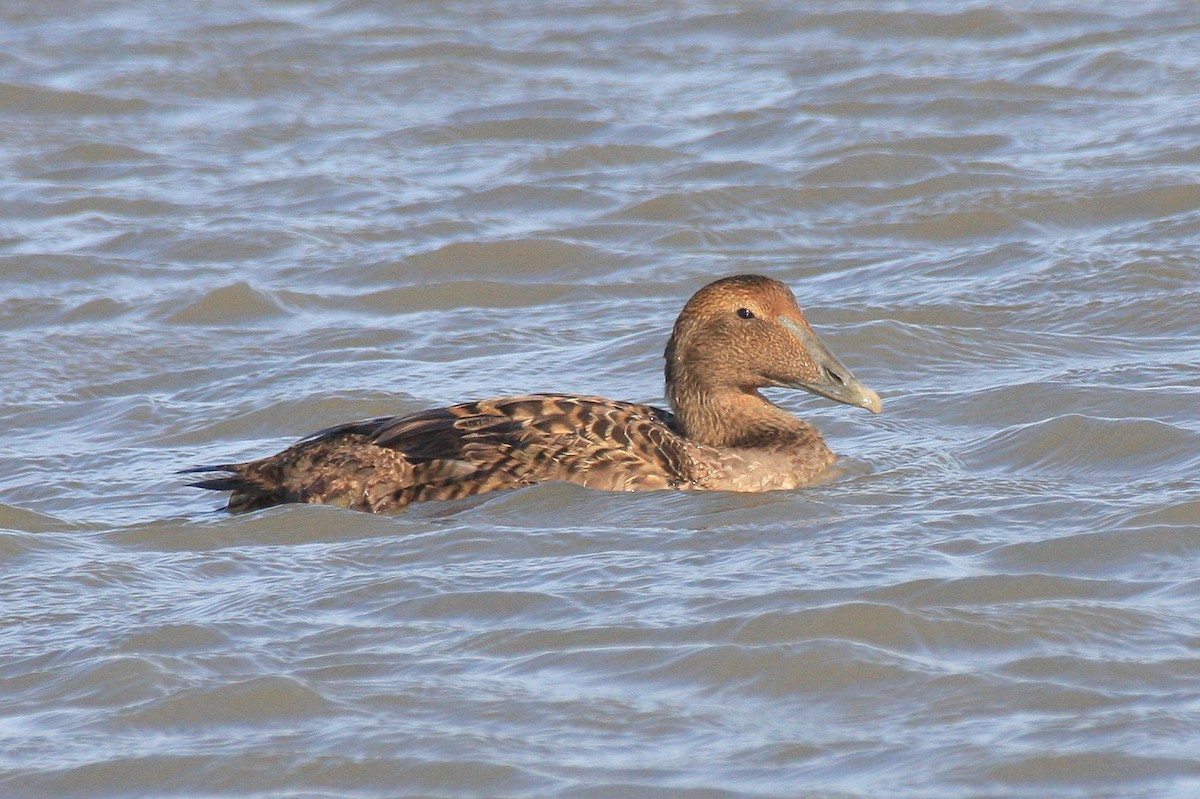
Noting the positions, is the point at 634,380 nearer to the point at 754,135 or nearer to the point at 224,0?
the point at 754,135

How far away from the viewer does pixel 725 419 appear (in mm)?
7910

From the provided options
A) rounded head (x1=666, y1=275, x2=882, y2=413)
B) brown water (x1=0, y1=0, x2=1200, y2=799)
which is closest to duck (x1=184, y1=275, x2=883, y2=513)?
rounded head (x1=666, y1=275, x2=882, y2=413)

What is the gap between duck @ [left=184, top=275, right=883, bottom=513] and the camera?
7.43 metres

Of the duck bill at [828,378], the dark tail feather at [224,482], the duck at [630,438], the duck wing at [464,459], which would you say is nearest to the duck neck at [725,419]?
the duck at [630,438]

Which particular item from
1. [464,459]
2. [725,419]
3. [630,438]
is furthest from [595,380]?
[464,459]

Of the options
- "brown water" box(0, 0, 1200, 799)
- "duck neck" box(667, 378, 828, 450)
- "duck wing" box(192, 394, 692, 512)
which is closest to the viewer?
"brown water" box(0, 0, 1200, 799)

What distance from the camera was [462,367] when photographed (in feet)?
31.1

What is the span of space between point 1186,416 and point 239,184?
6.51 metres

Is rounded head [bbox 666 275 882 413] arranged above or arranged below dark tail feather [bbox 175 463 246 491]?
above

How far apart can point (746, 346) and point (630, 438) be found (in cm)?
64

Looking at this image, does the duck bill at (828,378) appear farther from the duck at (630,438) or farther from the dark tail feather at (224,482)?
the dark tail feather at (224,482)

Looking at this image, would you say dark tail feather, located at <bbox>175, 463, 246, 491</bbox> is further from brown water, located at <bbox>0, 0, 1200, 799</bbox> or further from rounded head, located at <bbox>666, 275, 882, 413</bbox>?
rounded head, located at <bbox>666, 275, 882, 413</bbox>

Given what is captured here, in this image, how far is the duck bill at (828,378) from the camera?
7867 millimetres

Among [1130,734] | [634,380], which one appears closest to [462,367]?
[634,380]
